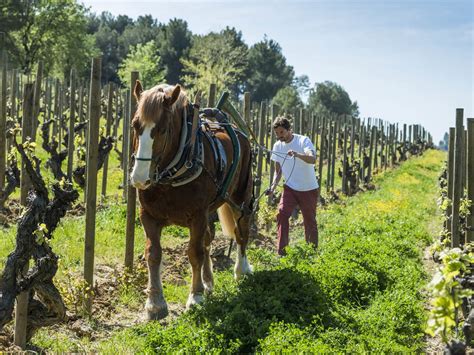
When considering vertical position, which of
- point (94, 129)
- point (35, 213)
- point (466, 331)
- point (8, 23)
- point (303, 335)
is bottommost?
point (303, 335)

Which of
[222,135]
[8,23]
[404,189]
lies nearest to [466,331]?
[222,135]

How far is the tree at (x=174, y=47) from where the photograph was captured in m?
72.4

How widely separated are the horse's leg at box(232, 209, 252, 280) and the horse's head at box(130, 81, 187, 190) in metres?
2.21

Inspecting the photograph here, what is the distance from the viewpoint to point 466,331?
3188 millimetres

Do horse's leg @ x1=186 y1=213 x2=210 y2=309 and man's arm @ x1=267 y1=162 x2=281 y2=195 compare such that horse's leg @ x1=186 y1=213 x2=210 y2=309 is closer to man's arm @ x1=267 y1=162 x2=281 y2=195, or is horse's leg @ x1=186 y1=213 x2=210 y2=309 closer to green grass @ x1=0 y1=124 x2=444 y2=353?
Result: green grass @ x1=0 y1=124 x2=444 y2=353

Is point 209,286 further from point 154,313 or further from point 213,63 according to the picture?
point 213,63

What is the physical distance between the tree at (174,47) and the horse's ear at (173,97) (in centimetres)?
6730

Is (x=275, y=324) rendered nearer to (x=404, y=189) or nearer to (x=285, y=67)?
(x=404, y=189)

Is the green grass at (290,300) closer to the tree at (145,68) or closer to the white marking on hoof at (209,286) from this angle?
the white marking on hoof at (209,286)

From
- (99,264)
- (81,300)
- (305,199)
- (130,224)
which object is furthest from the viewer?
(305,199)

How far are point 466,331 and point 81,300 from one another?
136 inches

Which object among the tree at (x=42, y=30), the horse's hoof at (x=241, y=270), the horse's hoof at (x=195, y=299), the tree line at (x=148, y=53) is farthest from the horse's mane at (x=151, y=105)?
the tree at (x=42, y=30)

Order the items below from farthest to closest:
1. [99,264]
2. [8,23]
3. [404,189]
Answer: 1. [8,23]
2. [404,189]
3. [99,264]

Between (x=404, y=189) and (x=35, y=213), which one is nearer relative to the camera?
(x=35, y=213)
